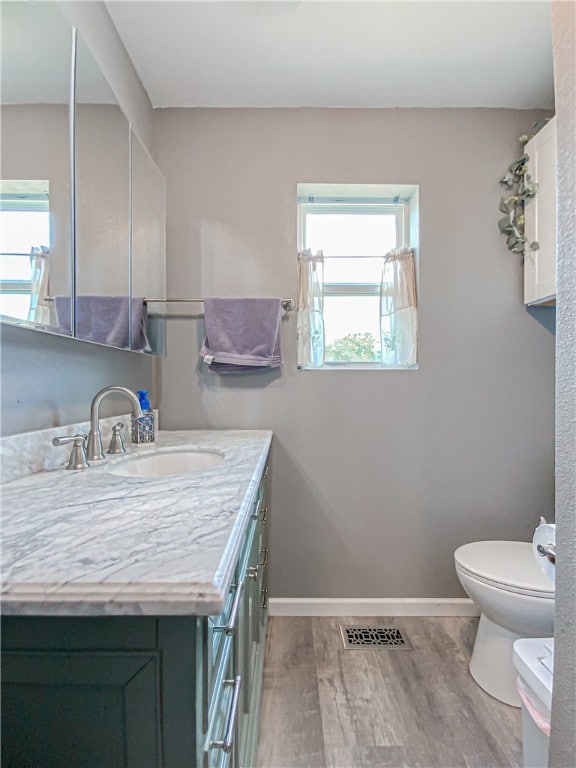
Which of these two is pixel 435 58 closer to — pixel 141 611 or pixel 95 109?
pixel 95 109

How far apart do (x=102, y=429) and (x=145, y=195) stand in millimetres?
947

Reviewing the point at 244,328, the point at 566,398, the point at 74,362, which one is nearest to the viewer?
the point at 566,398

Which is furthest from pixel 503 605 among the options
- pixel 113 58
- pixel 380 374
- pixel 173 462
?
pixel 113 58

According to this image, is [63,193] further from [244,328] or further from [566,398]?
[566,398]

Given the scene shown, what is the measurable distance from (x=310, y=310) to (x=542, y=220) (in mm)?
1068

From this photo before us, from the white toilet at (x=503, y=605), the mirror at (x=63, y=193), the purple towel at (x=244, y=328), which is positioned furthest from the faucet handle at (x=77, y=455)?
the white toilet at (x=503, y=605)

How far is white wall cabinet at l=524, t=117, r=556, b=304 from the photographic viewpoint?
162 cm

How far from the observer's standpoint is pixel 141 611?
44 cm

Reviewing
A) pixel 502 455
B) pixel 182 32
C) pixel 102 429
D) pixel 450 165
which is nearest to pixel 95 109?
pixel 182 32

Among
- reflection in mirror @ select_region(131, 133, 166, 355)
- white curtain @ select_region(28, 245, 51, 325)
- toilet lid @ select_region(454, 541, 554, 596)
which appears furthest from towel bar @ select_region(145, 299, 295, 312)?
toilet lid @ select_region(454, 541, 554, 596)

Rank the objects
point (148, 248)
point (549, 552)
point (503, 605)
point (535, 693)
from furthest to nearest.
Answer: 1. point (148, 248)
2. point (503, 605)
3. point (535, 693)
4. point (549, 552)

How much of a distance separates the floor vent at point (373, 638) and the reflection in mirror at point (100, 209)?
1.53m

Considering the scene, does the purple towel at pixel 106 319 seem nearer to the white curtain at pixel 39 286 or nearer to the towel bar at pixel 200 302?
the white curtain at pixel 39 286

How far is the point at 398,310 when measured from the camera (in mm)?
1872
